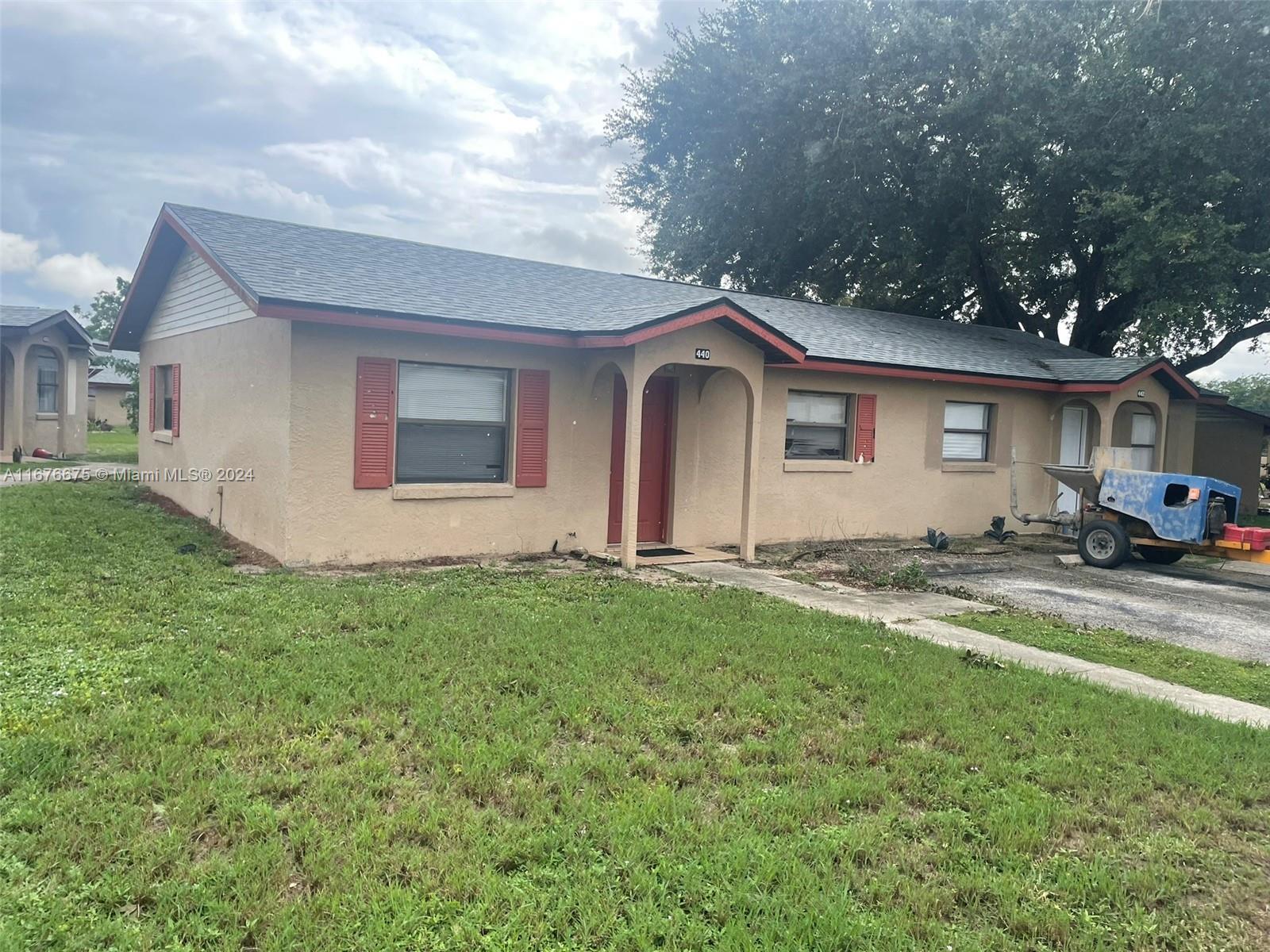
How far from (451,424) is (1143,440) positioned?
13758mm

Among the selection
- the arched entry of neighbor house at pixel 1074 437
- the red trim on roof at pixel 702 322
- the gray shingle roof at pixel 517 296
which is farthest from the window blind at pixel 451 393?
the arched entry of neighbor house at pixel 1074 437

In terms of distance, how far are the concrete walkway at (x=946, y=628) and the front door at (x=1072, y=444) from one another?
8119 millimetres

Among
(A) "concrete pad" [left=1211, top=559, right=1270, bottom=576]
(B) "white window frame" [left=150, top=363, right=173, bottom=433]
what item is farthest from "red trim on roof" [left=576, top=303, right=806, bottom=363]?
(B) "white window frame" [left=150, top=363, right=173, bottom=433]

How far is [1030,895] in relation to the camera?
11.2 ft

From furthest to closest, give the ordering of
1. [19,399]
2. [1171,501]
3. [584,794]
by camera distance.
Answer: [19,399]
[1171,501]
[584,794]

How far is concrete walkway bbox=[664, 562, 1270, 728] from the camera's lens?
19.4 ft

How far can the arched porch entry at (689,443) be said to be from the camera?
10773mm

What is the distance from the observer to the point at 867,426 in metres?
13.5

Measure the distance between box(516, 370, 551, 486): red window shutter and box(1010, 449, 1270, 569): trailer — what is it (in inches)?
275

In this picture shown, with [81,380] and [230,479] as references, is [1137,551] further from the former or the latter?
[81,380]

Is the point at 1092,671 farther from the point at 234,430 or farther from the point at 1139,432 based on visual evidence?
the point at 1139,432

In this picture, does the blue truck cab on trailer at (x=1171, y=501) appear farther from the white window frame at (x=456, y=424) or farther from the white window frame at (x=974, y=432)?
the white window frame at (x=456, y=424)

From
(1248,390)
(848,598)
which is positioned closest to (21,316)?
(848,598)

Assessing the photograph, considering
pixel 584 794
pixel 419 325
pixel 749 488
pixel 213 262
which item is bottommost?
pixel 584 794
